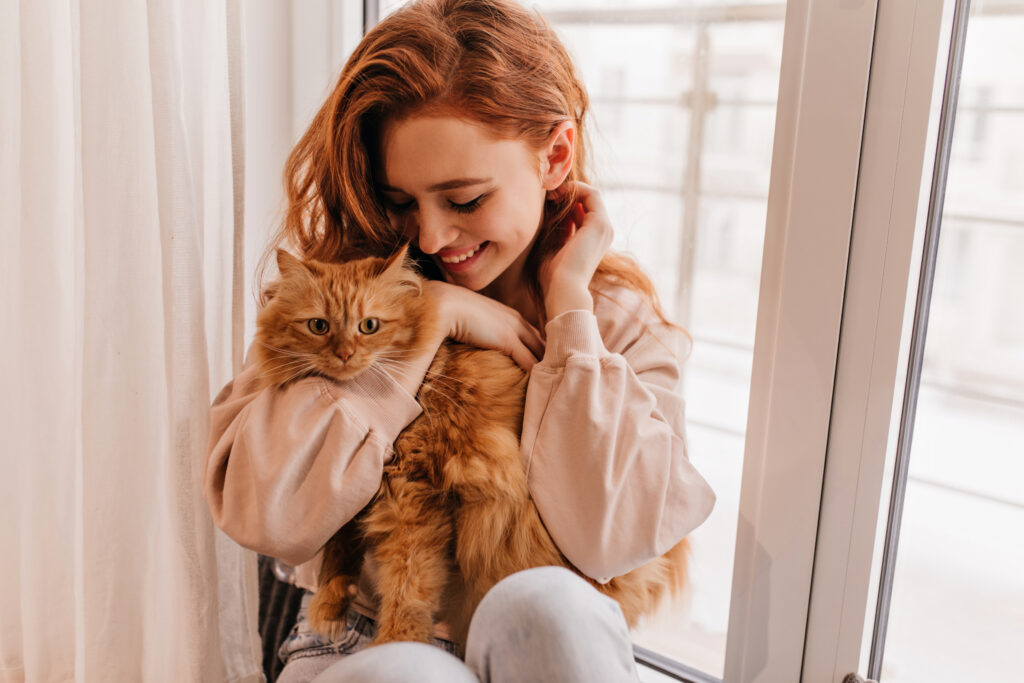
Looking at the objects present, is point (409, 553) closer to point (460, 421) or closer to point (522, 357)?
point (460, 421)

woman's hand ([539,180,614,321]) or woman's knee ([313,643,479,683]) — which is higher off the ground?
woman's hand ([539,180,614,321])

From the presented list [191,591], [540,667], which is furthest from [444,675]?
[191,591]

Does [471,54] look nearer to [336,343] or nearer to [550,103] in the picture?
[550,103]

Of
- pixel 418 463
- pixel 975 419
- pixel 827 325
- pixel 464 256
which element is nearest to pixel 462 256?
pixel 464 256

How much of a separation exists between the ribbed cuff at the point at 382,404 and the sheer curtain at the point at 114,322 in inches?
15.0

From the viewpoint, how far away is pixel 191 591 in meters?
1.27

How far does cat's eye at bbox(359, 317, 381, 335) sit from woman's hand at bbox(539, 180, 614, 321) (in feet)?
0.84

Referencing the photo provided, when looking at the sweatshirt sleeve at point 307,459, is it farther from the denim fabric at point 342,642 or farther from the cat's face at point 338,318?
the denim fabric at point 342,642

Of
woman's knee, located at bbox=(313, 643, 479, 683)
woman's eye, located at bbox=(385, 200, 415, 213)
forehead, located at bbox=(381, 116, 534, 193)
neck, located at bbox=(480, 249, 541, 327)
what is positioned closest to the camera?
woman's knee, located at bbox=(313, 643, 479, 683)

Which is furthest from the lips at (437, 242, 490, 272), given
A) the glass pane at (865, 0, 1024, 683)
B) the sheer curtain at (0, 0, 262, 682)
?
the glass pane at (865, 0, 1024, 683)

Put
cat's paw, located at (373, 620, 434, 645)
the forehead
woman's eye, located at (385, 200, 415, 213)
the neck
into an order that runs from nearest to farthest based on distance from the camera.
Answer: cat's paw, located at (373, 620, 434, 645)
the forehead
woman's eye, located at (385, 200, 415, 213)
the neck

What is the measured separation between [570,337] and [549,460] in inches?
6.9

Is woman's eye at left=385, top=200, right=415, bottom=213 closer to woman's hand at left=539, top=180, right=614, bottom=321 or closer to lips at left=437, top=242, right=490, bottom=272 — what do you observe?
lips at left=437, top=242, right=490, bottom=272

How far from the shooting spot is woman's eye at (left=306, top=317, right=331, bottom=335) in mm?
1018
